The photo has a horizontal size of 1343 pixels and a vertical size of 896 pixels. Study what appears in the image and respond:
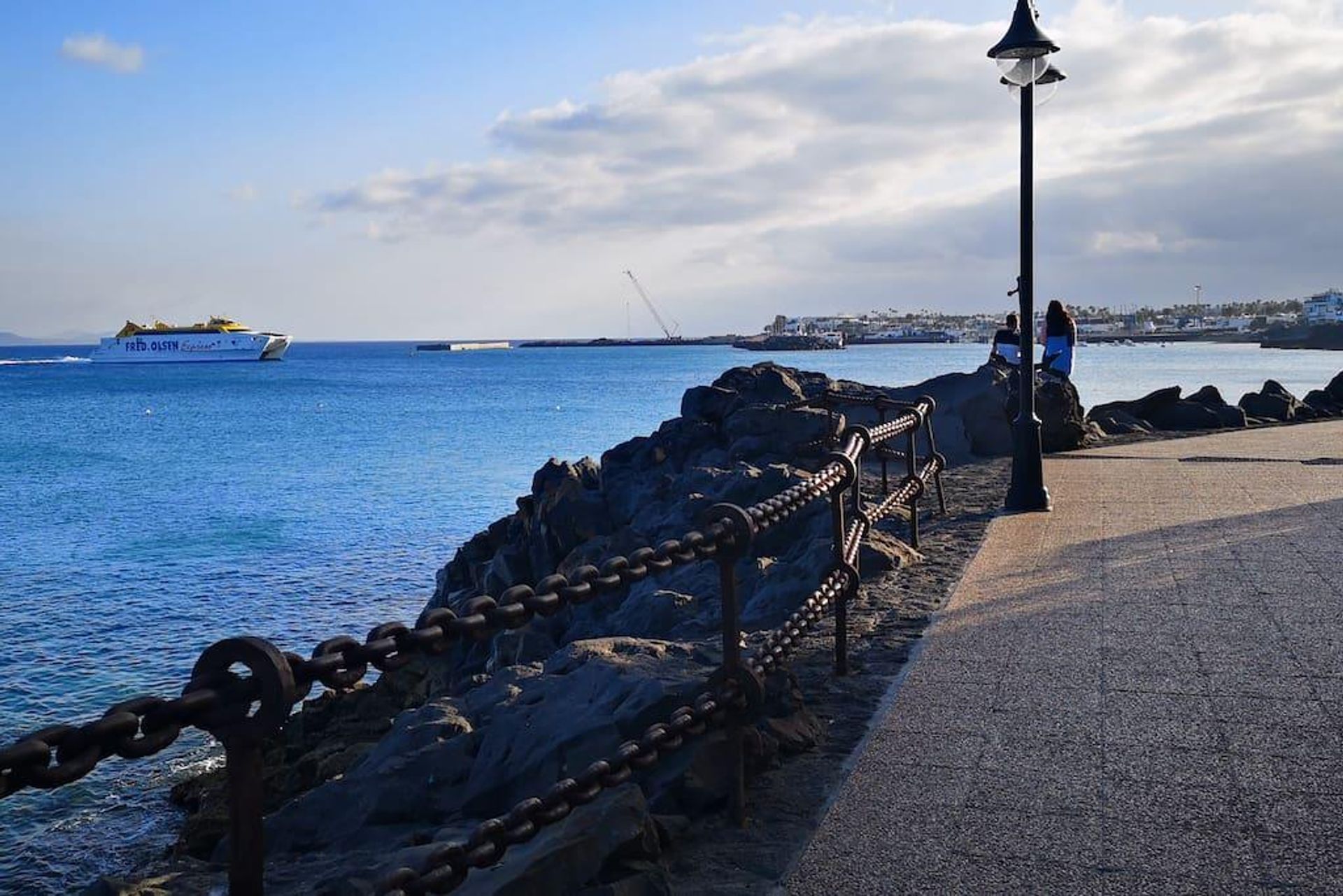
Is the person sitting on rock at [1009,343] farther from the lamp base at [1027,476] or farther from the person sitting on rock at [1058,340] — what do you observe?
the lamp base at [1027,476]

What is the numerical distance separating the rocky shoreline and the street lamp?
49 centimetres

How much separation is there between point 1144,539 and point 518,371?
132 metres

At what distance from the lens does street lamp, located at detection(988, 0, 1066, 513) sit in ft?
35.3

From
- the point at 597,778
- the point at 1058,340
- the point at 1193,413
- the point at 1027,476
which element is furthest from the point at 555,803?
the point at 1193,413

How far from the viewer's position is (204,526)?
86.7 feet

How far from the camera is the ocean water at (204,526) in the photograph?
10.4m

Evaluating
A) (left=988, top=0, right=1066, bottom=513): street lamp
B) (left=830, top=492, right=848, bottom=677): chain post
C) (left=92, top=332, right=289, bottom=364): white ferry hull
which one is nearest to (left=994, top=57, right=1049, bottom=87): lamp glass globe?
(left=988, top=0, right=1066, bottom=513): street lamp

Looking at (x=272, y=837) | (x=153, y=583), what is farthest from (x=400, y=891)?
(x=153, y=583)

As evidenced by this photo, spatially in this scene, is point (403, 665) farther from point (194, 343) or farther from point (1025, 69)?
point (194, 343)

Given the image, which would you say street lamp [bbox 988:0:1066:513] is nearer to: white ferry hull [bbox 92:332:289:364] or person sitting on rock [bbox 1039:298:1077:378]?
person sitting on rock [bbox 1039:298:1077:378]

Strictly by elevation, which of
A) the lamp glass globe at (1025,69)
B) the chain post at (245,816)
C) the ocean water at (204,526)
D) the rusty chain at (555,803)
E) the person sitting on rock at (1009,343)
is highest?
the lamp glass globe at (1025,69)

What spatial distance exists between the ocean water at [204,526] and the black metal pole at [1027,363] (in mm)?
7795

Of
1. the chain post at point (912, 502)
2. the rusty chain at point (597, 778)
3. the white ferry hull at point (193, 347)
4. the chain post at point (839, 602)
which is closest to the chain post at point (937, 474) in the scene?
the chain post at point (912, 502)

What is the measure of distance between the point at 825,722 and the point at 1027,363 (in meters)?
7.02
